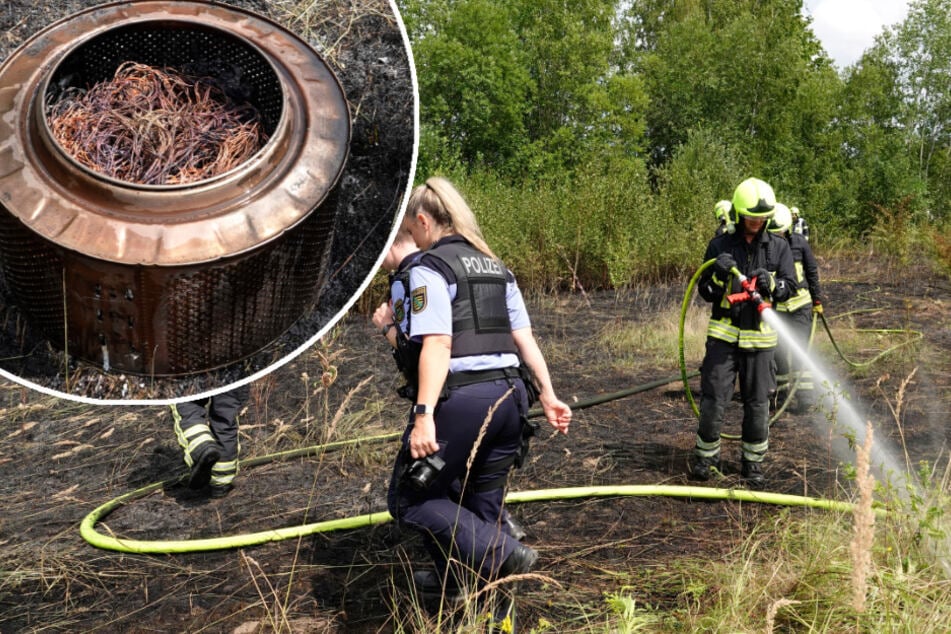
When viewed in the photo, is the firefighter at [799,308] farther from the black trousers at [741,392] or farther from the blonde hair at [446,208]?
the blonde hair at [446,208]

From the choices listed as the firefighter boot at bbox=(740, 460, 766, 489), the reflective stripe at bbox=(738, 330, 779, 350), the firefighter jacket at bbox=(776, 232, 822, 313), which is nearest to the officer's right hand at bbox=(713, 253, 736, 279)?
the reflective stripe at bbox=(738, 330, 779, 350)

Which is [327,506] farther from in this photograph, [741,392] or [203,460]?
[741,392]

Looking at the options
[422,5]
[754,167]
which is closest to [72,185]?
[754,167]

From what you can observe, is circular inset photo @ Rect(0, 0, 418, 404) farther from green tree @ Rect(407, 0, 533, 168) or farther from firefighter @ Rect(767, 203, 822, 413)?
green tree @ Rect(407, 0, 533, 168)

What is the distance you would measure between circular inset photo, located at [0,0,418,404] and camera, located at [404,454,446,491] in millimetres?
573

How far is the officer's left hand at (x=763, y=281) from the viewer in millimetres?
4777

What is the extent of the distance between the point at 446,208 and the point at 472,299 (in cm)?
34

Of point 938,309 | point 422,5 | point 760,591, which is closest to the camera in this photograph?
point 760,591

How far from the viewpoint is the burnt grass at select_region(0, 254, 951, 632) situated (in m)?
3.31

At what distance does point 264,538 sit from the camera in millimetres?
3723

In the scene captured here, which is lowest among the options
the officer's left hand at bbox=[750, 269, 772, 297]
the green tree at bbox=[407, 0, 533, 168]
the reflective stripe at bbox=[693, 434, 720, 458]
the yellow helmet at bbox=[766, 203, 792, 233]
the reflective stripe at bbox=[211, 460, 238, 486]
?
the reflective stripe at bbox=[693, 434, 720, 458]

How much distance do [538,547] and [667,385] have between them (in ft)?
12.9

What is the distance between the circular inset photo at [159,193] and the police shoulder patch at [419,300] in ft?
1.19

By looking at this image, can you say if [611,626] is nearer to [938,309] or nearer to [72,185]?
[72,185]
